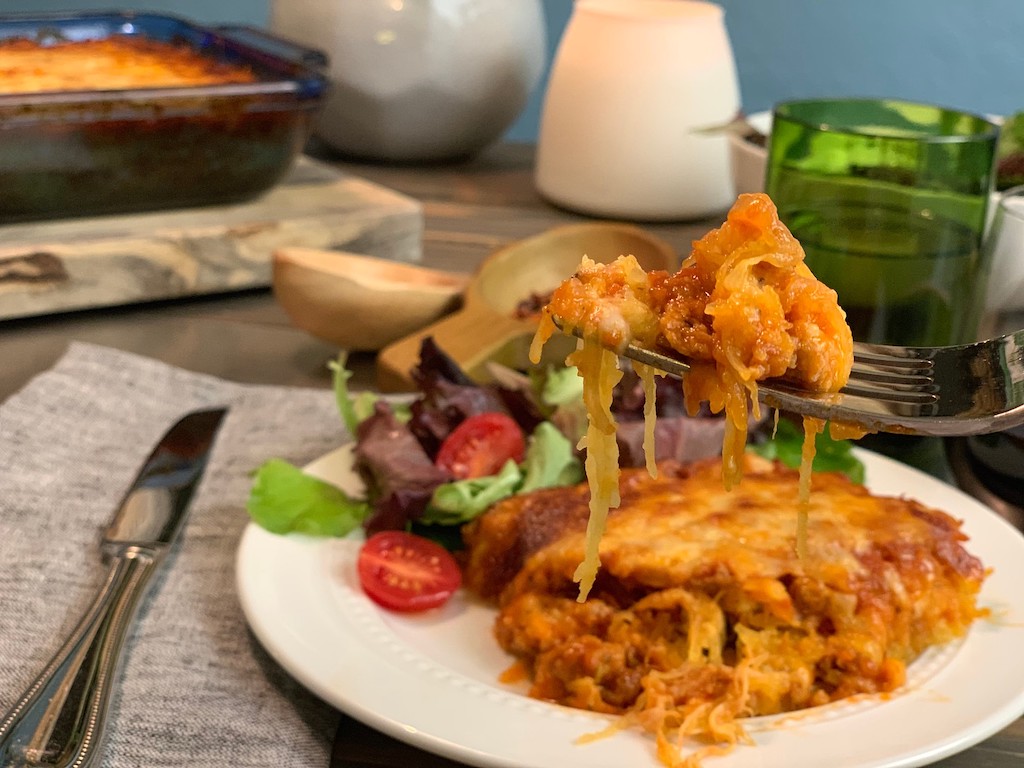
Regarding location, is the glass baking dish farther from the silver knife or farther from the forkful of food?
the forkful of food

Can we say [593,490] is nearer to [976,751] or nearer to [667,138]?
[976,751]

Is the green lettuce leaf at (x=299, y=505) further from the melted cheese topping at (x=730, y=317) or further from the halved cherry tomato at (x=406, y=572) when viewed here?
the melted cheese topping at (x=730, y=317)

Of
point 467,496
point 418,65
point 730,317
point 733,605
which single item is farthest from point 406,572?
point 418,65

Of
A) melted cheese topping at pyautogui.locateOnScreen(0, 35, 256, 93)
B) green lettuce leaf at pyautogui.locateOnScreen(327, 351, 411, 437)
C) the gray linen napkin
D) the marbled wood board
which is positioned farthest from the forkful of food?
melted cheese topping at pyautogui.locateOnScreen(0, 35, 256, 93)

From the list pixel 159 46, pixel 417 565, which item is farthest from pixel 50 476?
pixel 159 46

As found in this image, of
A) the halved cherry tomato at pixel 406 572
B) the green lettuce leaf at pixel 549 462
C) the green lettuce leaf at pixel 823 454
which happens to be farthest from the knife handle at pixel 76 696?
the green lettuce leaf at pixel 823 454

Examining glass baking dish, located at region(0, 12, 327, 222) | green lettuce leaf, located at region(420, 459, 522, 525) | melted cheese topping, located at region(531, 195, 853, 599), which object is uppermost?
melted cheese topping, located at region(531, 195, 853, 599)

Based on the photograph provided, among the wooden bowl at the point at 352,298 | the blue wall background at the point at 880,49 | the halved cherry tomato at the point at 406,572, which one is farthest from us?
the blue wall background at the point at 880,49
